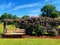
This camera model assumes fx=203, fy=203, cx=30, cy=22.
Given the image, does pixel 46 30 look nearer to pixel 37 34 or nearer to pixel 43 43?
pixel 37 34

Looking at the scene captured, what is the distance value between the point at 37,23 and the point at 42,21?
0.51 meters

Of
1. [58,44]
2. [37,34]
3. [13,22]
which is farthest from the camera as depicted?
[13,22]

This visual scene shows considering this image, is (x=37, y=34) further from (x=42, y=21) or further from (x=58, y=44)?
(x=58, y=44)

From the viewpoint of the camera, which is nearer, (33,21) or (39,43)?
(39,43)

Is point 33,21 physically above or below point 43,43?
above

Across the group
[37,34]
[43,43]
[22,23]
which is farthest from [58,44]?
[22,23]

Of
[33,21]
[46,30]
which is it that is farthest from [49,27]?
[33,21]

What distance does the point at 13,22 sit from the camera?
19609 millimetres

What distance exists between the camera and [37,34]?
1819 cm

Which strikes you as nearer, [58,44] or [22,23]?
[58,44]

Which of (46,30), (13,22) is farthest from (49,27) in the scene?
(13,22)

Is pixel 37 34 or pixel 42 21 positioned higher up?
pixel 42 21

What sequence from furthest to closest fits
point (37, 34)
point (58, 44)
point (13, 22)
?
point (13, 22) → point (37, 34) → point (58, 44)

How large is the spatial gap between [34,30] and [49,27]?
1403 millimetres
